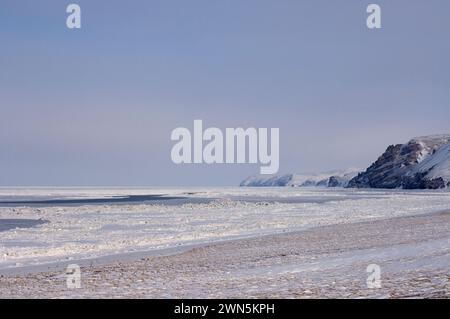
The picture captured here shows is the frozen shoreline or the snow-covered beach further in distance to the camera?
the snow-covered beach

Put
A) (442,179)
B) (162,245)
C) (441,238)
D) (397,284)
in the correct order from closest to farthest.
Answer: (397,284) → (441,238) → (162,245) → (442,179)

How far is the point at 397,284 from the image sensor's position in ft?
47.5

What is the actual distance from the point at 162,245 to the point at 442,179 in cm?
15224

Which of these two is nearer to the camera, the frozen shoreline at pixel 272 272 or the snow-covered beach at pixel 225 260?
the frozen shoreline at pixel 272 272

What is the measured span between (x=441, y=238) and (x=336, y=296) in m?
14.3

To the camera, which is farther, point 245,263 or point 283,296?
point 245,263

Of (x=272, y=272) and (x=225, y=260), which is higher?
(x=272, y=272)

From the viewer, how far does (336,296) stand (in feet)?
43.5

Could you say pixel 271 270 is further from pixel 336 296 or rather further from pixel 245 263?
pixel 336 296

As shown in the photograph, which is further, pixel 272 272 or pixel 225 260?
pixel 225 260

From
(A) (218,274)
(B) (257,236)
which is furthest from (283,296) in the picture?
(B) (257,236)
